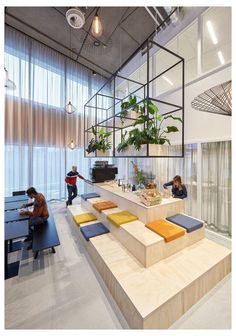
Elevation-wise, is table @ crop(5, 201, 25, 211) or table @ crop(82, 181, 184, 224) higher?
table @ crop(82, 181, 184, 224)

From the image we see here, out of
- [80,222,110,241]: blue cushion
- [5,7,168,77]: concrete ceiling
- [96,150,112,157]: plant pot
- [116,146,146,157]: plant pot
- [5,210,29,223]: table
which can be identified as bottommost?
[80,222,110,241]: blue cushion

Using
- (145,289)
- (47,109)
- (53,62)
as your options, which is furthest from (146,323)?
(53,62)

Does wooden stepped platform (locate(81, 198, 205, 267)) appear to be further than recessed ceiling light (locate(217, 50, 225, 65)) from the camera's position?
No

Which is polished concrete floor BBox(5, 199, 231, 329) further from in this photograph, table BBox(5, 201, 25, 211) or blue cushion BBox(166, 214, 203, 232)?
table BBox(5, 201, 25, 211)

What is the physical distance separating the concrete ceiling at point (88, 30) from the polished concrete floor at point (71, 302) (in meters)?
4.96

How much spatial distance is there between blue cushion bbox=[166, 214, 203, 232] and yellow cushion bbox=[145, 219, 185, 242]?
0.09 m

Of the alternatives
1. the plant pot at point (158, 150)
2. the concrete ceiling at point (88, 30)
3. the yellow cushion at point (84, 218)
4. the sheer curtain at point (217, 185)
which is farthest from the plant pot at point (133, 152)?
the concrete ceiling at point (88, 30)

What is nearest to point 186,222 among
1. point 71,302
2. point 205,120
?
point 71,302

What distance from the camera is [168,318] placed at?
133 cm

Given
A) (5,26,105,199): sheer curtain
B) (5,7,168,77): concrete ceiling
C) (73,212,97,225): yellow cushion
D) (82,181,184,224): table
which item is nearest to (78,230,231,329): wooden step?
(82,181,184,224): table

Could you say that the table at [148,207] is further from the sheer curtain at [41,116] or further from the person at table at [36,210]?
the sheer curtain at [41,116]

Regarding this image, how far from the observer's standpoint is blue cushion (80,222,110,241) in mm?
2418

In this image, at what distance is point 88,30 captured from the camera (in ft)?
13.2

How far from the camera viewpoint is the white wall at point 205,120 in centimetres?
290
